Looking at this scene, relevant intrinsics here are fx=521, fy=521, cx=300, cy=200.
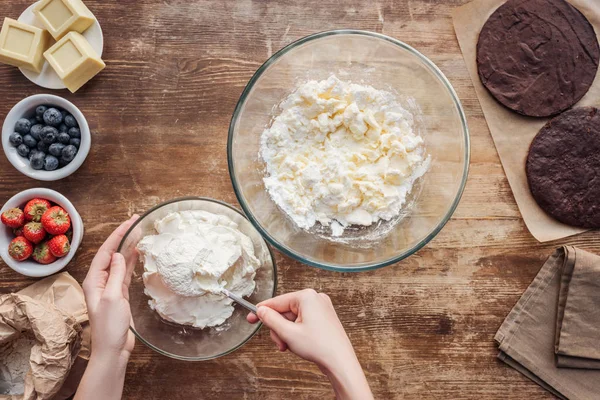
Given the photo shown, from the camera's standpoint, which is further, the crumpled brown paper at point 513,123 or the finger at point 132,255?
the crumpled brown paper at point 513,123

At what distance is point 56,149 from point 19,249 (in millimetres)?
380

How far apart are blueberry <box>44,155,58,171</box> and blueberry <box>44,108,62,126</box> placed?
12cm

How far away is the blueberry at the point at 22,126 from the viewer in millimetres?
1894

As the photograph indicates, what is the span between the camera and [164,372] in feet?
6.49

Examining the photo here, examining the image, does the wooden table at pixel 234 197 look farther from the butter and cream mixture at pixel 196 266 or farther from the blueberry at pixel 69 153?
the butter and cream mixture at pixel 196 266

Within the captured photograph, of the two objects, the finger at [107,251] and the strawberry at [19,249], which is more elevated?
the finger at [107,251]

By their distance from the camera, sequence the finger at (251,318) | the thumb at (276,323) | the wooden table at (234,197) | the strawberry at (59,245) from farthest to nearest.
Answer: the wooden table at (234,197) → the strawberry at (59,245) → the finger at (251,318) → the thumb at (276,323)

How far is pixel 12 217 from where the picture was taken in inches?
73.7

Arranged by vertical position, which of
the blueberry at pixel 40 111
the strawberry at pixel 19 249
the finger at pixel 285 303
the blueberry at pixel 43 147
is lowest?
the strawberry at pixel 19 249

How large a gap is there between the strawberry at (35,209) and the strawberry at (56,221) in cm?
2

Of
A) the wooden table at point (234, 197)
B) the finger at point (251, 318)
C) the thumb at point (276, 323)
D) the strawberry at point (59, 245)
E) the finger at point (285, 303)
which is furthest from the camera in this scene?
the wooden table at point (234, 197)

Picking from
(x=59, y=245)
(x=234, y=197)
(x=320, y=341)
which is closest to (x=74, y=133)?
(x=59, y=245)

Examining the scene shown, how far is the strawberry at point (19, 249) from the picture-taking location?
1.86 metres

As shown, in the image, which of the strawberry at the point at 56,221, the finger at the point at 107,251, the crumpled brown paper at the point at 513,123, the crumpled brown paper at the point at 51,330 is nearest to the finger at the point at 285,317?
the finger at the point at 107,251
